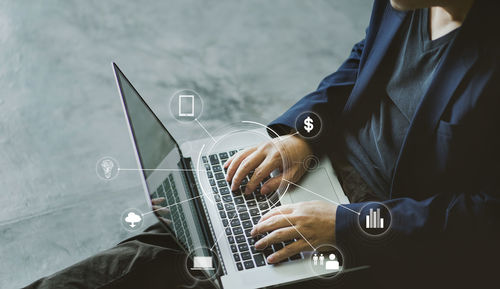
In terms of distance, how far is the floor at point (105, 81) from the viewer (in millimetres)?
1360

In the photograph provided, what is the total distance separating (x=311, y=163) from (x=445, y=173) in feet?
0.88

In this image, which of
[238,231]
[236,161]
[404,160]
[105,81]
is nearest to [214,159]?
[236,161]

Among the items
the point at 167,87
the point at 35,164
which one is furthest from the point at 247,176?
the point at 35,164

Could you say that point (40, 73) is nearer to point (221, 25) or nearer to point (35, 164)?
point (35, 164)

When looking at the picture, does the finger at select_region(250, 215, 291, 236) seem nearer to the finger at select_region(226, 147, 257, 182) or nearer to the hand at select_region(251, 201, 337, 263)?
the hand at select_region(251, 201, 337, 263)

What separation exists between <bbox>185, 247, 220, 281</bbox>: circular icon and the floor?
470 mm

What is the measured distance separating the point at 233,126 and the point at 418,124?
69 cm

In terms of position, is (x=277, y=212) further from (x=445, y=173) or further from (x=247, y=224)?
(x=445, y=173)

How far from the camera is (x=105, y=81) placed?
154 cm

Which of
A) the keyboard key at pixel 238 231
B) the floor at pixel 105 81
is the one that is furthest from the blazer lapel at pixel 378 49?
the floor at pixel 105 81

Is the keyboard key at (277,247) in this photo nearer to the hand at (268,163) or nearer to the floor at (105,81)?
the hand at (268,163)

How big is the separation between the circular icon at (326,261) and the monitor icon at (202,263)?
0.18 m

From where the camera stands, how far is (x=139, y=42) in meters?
1.62

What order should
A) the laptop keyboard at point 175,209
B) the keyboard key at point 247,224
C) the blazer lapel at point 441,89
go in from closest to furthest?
the blazer lapel at point 441,89, the laptop keyboard at point 175,209, the keyboard key at point 247,224
